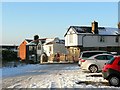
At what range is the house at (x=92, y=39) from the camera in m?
66.8

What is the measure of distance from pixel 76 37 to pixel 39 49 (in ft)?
89.9

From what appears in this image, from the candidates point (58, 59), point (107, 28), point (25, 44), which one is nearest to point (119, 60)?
point (58, 59)

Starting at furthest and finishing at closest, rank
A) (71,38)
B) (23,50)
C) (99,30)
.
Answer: (23,50) < (99,30) < (71,38)

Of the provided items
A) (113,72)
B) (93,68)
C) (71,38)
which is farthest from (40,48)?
(113,72)

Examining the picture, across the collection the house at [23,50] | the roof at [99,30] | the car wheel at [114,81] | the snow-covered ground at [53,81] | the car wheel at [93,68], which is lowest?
the snow-covered ground at [53,81]

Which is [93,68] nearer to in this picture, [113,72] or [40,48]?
[113,72]

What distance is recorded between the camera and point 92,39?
67.4 metres

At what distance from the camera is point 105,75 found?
16938mm

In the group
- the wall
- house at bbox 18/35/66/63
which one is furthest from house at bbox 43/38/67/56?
the wall

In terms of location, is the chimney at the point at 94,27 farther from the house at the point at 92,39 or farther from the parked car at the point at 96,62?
the parked car at the point at 96,62

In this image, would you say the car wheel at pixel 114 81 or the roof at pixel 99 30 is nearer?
the car wheel at pixel 114 81

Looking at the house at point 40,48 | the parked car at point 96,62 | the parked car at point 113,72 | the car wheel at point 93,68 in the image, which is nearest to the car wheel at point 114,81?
the parked car at point 113,72

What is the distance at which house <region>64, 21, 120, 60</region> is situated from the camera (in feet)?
219

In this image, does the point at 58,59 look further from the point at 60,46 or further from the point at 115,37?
the point at 60,46
